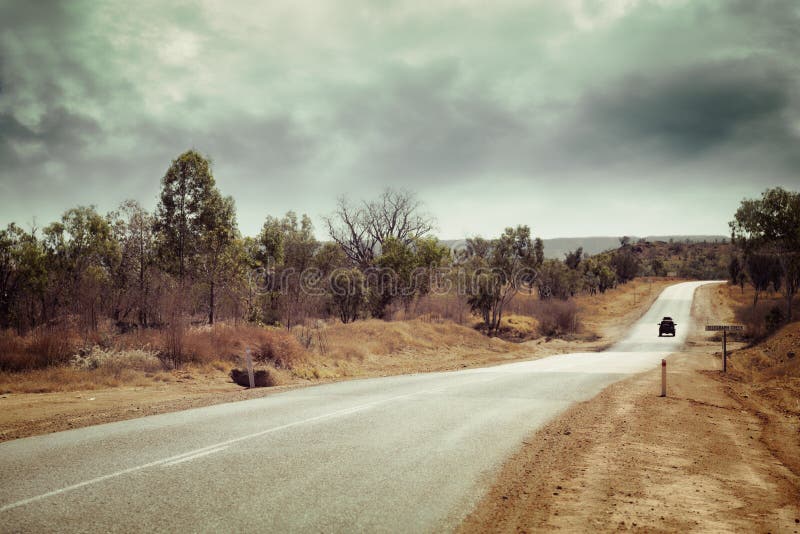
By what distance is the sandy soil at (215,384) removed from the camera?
32.3ft

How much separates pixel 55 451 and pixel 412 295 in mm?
39919

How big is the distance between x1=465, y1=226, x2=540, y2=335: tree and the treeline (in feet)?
0.33

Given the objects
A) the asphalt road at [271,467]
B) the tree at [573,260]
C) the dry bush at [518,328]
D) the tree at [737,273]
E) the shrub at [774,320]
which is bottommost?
the dry bush at [518,328]

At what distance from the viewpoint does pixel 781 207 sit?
37.5 metres

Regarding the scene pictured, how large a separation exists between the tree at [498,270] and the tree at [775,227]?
1667 centimetres

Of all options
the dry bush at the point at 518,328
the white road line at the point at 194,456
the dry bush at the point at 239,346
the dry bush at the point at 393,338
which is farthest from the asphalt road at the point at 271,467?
the dry bush at the point at 518,328


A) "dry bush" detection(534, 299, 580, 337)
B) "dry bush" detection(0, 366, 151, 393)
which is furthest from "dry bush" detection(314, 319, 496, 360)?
"dry bush" detection(534, 299, 580, 337)

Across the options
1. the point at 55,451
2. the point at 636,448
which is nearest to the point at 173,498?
the point at 55,451

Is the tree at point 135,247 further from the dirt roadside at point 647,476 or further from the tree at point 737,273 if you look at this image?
the tree at point 737,273

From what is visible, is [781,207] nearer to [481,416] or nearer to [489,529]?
[481,416]

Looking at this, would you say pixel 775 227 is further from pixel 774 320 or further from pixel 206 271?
pixel 206 271

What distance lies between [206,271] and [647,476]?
82.8 feet

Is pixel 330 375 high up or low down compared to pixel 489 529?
down

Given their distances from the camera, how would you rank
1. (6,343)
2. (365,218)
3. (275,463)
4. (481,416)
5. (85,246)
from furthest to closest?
1. (365,218)
2. (85,246)
3. (6,343)
4. (481,416)
5. (275,463)
